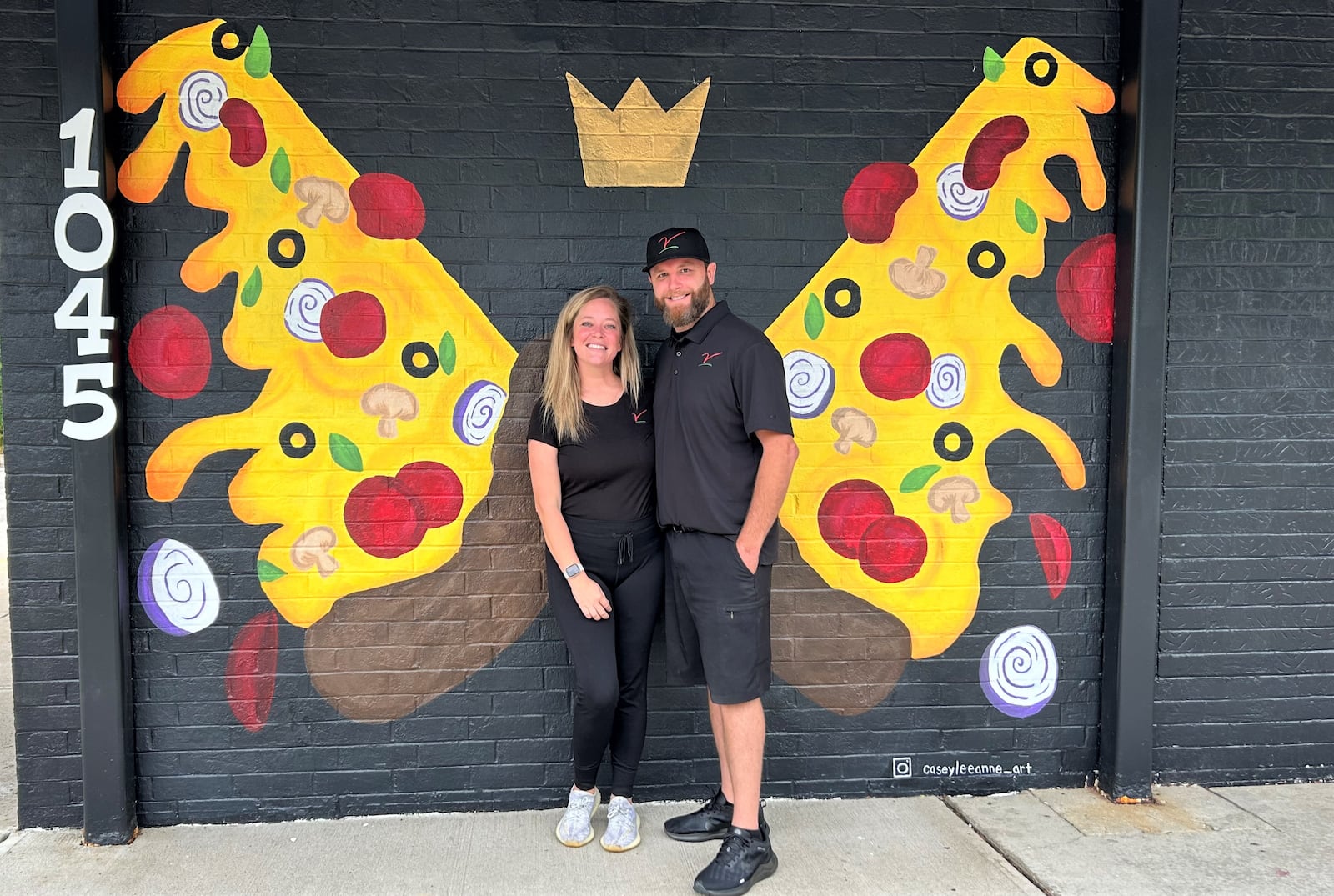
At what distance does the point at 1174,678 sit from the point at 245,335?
372 cm

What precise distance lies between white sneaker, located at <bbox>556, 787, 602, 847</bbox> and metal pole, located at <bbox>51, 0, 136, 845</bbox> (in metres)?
1.49

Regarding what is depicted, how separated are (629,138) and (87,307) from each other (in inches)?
76.6

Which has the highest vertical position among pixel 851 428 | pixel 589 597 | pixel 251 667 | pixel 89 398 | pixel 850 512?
pixel 89 398

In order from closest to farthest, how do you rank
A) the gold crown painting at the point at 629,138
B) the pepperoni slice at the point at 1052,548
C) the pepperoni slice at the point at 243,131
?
the pepperoni slice at the point at 243,131, the gold crown painting at the point at 629,138, the pepperoni slice at the point at 1052,548

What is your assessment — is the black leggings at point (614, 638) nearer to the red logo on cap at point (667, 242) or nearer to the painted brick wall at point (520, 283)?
the painted brick wall at point (520, 283)

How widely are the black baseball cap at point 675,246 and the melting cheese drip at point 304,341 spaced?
0.69m

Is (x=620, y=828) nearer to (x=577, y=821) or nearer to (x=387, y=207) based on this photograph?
(x=577, y=821)

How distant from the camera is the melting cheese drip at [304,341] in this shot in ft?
11.3

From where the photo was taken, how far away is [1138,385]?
3635 millimetres

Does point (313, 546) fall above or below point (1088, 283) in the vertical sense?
below

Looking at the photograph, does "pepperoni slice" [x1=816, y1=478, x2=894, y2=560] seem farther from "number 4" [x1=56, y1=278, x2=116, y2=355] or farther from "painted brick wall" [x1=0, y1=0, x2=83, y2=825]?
"painted brick wall" [x1=0, y1=0, x2=83, y2=825]

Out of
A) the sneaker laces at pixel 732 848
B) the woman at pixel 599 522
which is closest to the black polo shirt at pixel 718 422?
the woman at pixel 599 522

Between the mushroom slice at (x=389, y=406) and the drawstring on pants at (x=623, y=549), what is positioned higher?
the mushroom slice at (x=389, y=406)

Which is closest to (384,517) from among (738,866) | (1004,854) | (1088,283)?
(738,866)
